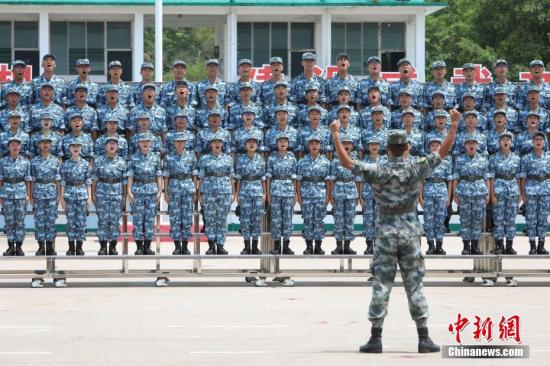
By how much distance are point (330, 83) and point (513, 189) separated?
309cm

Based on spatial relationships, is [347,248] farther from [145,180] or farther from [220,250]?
[145,180]

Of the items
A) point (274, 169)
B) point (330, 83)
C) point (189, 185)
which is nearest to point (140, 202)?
point (189, 185)

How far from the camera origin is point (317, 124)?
18578mm

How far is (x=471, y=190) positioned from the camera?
1831 centimetres

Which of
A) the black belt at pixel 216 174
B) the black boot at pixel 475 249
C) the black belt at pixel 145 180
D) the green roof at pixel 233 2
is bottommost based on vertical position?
the black boot at pixel 475 249

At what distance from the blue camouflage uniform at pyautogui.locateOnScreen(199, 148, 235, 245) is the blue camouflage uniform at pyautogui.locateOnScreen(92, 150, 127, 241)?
3.58ft

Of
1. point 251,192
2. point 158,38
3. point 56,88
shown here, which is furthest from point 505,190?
point 158,38

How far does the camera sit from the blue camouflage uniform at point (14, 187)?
18000mm

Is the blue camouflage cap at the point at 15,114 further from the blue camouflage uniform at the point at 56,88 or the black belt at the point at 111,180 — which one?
the black belt at the point at 111,180

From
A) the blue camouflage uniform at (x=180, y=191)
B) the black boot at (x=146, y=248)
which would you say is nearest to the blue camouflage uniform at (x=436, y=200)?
the blue camouflage uniform at (x=180, y=191)

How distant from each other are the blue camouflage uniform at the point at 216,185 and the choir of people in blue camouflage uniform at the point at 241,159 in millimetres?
19

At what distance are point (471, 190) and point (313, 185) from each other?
212 centimetres
